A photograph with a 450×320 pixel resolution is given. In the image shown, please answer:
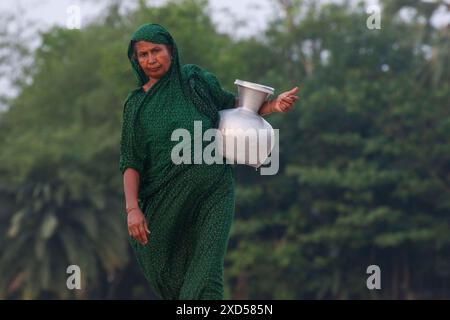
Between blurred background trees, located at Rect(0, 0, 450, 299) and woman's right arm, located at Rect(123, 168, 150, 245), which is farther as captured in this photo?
blurred background trees, located at Rect(0, 0, 450, 299)

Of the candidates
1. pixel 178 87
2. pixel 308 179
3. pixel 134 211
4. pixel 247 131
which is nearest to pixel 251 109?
pixel 247 131

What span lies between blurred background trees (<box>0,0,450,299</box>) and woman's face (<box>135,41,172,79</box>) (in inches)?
754

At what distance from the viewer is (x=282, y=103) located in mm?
6250

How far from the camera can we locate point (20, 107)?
32.5 metres

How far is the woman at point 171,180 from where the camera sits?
626 cm

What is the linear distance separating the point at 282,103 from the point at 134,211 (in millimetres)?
825

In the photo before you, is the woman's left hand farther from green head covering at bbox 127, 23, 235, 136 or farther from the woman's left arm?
green head covering at bbox 127, 23, 235, 136

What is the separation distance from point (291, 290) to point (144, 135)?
21368 millimetres

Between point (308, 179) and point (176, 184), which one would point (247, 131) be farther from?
point (308, 179)

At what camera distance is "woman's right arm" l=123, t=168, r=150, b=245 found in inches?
244

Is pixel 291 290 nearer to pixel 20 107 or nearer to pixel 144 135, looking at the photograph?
pixel 20 107

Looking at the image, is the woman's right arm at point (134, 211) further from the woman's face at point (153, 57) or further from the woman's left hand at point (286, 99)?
the woman's left hand at point (286, 99)

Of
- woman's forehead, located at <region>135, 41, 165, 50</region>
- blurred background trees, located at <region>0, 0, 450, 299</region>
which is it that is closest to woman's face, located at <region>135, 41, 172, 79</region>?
woman's forehead, located at <region>135, 41, 165, 50</region>
